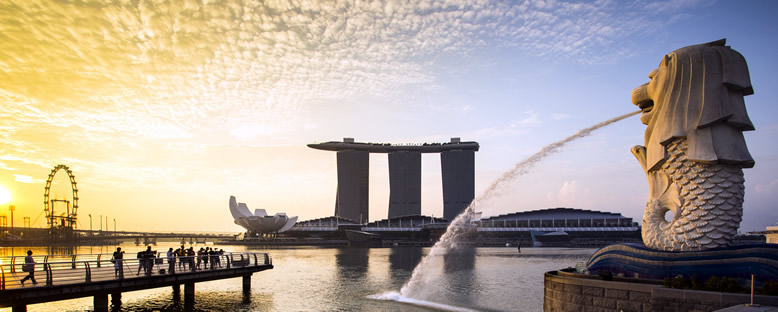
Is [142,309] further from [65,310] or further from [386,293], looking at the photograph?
[386,293]

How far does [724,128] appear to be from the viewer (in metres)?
Answer: 19.5

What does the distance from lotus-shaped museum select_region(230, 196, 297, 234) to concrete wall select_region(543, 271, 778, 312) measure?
144732mm

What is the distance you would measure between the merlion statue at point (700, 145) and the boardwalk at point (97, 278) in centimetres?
2330

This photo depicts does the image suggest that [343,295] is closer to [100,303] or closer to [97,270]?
[100,303]

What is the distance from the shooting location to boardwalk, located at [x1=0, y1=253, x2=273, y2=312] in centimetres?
2144

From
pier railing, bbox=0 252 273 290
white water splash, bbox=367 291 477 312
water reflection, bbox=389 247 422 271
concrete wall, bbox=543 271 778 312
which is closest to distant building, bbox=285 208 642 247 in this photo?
water reflection, bbox=389 247 422 271

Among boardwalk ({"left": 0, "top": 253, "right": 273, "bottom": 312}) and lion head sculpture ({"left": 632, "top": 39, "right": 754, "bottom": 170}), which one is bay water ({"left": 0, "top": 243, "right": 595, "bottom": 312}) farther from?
lion head sculpture ({"left": 632, "top": 39, "right": 754, "bottom": 170})

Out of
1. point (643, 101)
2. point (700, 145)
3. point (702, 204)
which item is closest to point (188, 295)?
point (643, 101)

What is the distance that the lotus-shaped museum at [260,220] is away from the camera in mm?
158375

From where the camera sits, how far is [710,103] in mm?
19344

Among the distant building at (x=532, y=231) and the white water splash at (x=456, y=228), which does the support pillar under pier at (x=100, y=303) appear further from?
the distant building at (x=532, y=231)

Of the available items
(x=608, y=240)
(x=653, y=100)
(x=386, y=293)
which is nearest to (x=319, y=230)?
(x=608, y=240)

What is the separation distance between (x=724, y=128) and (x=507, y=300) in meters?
15.8

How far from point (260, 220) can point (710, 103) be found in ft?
487
